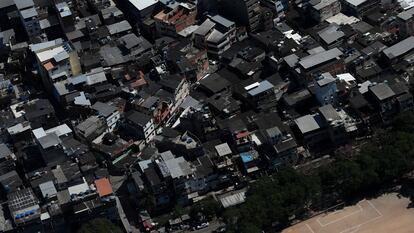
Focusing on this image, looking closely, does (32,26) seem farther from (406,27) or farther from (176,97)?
(406,27)

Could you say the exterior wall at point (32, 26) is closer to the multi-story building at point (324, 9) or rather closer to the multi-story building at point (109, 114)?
the multi-story building at point (109, 114)

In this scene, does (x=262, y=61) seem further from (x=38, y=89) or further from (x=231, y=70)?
(x=38, y=89)

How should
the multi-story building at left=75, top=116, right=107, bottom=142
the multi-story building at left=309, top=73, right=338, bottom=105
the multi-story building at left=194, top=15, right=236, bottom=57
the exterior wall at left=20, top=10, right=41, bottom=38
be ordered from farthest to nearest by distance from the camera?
the exterior wall at left=20, top=10, right=41, bottom=38
the multi-story building at left=194, top=15, right=236, bottom=57
the multi-story building at left=75, top=116, right=107, bottom=142
the multi-story building at left=309, top=73, right=338, bottom=105

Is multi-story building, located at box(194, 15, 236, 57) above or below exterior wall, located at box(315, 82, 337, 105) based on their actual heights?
above

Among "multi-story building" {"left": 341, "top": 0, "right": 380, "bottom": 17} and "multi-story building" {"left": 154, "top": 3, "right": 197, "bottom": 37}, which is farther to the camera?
"multi-story building" {"left": 154, "top": 3, "right": 197, "bottom": 37}

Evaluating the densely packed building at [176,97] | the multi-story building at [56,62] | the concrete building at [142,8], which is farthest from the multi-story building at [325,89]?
the multi-story building at [56,62]

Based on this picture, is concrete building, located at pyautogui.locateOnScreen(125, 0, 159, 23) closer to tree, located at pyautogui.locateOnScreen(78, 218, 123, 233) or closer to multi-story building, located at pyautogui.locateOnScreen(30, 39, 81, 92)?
multi-story building, located at pyautogui.locateOnScreen(30, 39, 81, 92)

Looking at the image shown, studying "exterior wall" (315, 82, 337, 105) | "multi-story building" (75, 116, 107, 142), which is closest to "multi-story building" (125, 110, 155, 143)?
"multi-story building" (75, 116, 107, 142)
